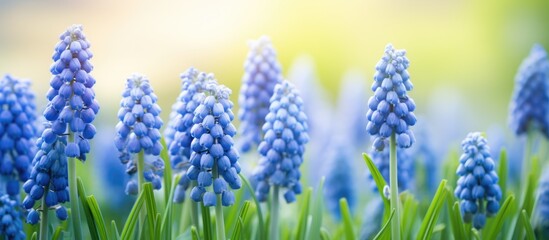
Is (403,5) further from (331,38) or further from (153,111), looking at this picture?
(153,111)

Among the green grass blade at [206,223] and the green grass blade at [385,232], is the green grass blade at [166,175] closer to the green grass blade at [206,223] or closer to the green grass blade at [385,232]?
the green grass blade at [206,223]

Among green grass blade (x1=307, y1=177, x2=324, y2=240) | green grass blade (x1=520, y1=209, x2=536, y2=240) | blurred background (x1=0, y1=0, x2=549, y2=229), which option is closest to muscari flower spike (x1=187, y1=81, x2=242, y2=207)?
green grass blade (x1=307, y1=177, x2=324, y2=240)

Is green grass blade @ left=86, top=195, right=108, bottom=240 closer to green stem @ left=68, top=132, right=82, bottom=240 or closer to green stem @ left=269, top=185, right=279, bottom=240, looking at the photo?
green stem @ left=68, top=132, right=82, bottom=240

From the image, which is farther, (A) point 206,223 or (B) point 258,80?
(B) point 258,80

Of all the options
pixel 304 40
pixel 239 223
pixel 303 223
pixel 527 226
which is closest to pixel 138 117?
pixel 239 223

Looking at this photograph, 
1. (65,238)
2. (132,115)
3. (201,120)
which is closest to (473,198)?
(201,120)

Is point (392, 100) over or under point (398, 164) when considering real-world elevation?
over

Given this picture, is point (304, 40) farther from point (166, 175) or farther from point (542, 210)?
point (166, 175)
